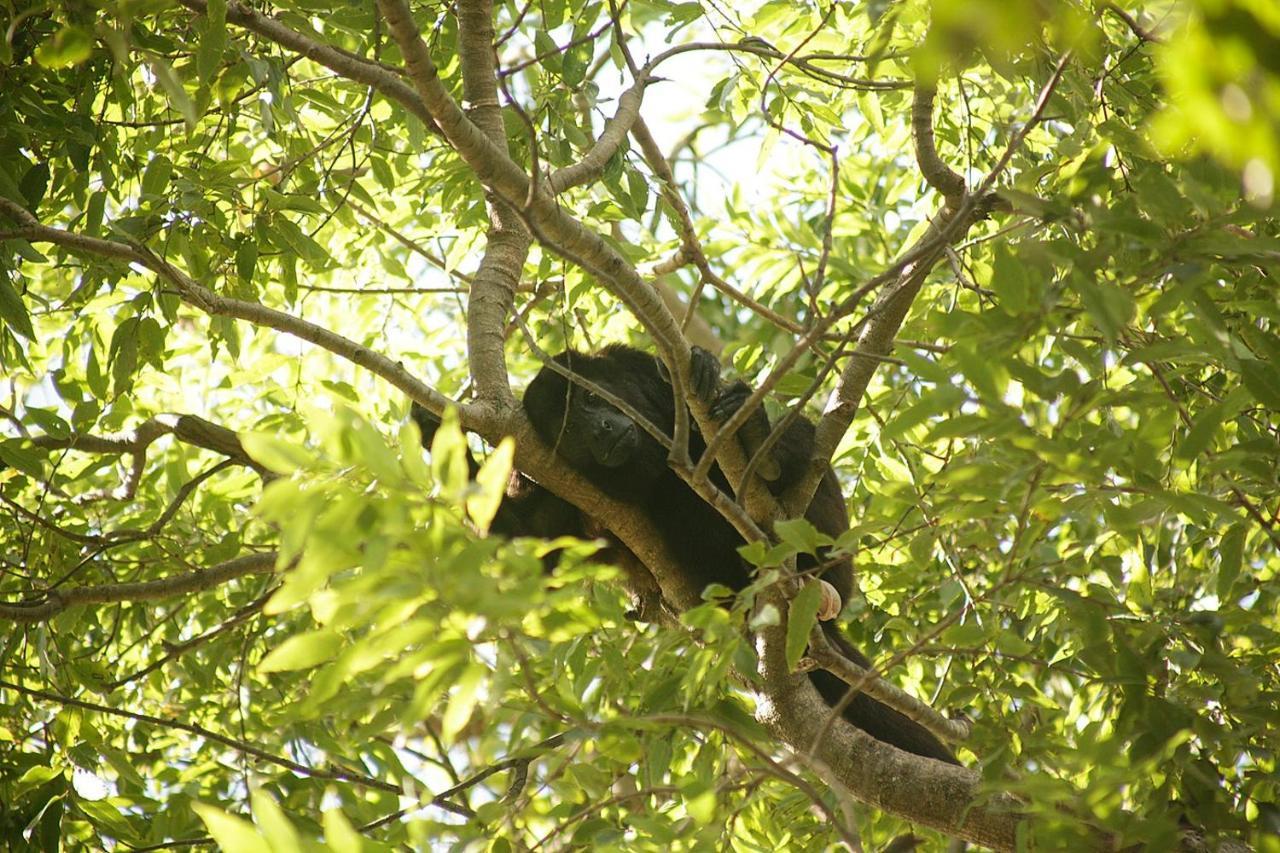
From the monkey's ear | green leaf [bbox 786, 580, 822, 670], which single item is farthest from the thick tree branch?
green leaf [bbox 786, 580, 822, 670]

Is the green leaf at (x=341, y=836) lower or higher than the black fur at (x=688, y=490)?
lower

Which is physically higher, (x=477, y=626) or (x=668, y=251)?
(x=668, y=251)

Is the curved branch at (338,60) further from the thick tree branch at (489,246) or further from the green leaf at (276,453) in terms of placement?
the green leaf at (276,453)

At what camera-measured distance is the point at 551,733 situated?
94.9 inches

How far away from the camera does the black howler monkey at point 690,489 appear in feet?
10.4

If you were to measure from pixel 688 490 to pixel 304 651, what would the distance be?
2.43 m

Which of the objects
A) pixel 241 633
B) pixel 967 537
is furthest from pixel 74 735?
pixel 967 537

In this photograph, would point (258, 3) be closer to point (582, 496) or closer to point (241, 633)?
point (582, 496)

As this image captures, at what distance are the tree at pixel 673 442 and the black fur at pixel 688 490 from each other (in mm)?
195

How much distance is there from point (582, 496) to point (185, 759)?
215 cm

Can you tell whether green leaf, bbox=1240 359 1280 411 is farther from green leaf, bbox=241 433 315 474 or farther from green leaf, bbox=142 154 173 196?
green leaf, bbox=142 154 173 196

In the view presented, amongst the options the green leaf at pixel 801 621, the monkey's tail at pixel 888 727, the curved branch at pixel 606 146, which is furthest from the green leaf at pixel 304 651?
the monkey's tail at pixel 888 727

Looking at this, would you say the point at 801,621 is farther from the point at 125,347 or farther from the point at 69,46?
the point at 125,347

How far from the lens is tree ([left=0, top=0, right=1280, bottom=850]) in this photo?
144cm
